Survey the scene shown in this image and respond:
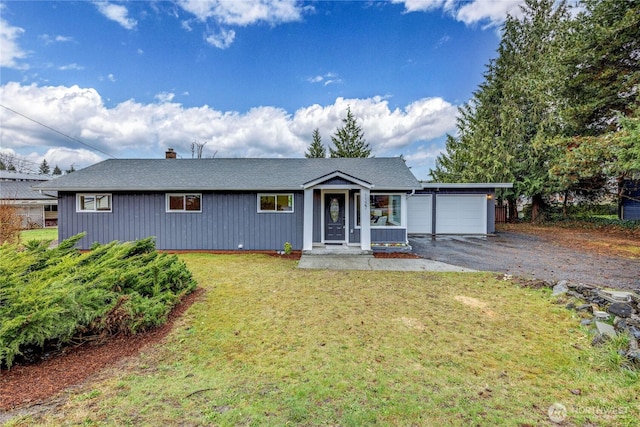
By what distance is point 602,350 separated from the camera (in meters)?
3.53

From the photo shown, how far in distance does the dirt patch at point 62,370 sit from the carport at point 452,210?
44.6ft

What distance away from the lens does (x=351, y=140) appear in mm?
29781

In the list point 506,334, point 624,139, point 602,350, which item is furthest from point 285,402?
point 624,139

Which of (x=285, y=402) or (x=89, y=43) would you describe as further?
(x=89, y=43)

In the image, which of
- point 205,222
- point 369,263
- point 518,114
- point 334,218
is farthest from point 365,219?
point 518,114

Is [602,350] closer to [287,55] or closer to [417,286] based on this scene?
[417,286]

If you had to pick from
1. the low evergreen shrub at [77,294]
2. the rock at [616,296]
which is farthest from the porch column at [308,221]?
the rock at [616,296]

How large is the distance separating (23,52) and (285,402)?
714 inches

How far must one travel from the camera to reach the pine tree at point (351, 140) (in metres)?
29.7

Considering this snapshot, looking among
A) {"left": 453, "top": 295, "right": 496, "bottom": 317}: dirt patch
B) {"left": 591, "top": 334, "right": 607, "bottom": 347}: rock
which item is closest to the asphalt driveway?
{"left": 453, "top": 295, "right": 496, "bottom": 317}: dirt patch

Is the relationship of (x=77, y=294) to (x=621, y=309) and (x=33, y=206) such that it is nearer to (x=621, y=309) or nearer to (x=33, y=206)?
(x=621, y=309)

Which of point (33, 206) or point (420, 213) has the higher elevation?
point (33, 206)

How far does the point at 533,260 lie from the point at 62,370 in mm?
11408

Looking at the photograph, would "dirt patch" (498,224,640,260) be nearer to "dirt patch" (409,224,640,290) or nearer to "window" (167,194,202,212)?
"dirt patch" (409,224,640,290)
